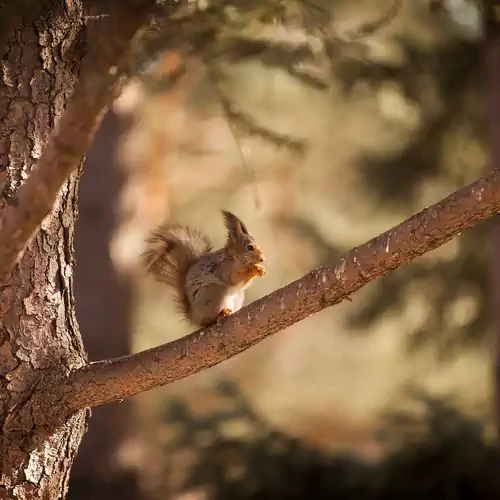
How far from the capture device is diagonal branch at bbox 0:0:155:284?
1320mm

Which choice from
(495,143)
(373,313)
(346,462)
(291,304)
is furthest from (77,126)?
(373,313)

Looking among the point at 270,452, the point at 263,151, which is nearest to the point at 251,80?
the point at 263,151

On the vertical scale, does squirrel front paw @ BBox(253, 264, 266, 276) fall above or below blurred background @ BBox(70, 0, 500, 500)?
below

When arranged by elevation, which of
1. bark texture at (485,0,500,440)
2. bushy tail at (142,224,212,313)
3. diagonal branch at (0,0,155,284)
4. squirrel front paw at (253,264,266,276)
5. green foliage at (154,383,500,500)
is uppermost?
bark texture at (485,0,500,440)

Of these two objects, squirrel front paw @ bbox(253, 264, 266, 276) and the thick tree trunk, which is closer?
the thick tree trunk

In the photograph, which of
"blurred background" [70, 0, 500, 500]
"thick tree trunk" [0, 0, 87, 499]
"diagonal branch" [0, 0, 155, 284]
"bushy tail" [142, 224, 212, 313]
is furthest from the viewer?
"blurred background" [70, 0, 500, 500]

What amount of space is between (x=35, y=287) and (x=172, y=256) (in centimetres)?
49

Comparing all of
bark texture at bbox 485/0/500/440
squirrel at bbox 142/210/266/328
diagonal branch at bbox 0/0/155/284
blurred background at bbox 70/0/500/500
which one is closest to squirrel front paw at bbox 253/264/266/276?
squirrel at bbox 142/210/266/328

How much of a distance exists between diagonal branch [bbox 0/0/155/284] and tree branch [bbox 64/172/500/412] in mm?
435

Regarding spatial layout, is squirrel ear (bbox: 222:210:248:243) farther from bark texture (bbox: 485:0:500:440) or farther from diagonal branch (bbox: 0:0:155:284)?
bark texture (bbox: 485:0:500:440)

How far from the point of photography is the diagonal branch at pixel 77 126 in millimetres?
1320

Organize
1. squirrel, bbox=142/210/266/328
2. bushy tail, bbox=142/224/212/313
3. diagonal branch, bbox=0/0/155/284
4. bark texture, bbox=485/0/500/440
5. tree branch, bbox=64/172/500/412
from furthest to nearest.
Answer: bark texture, bbox=485/0/500/440 < bushy tail, bbox=142/224/212/313 < squirrel, bbox=142/210/266/328 < tree branch, bbox=64/172/500/412 < diagonal branch, bbox=0/0/155/284

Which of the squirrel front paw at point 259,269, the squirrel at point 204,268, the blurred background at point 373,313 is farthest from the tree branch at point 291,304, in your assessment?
the blurred background at point 373,313

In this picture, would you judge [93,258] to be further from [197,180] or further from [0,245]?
[197,180]
